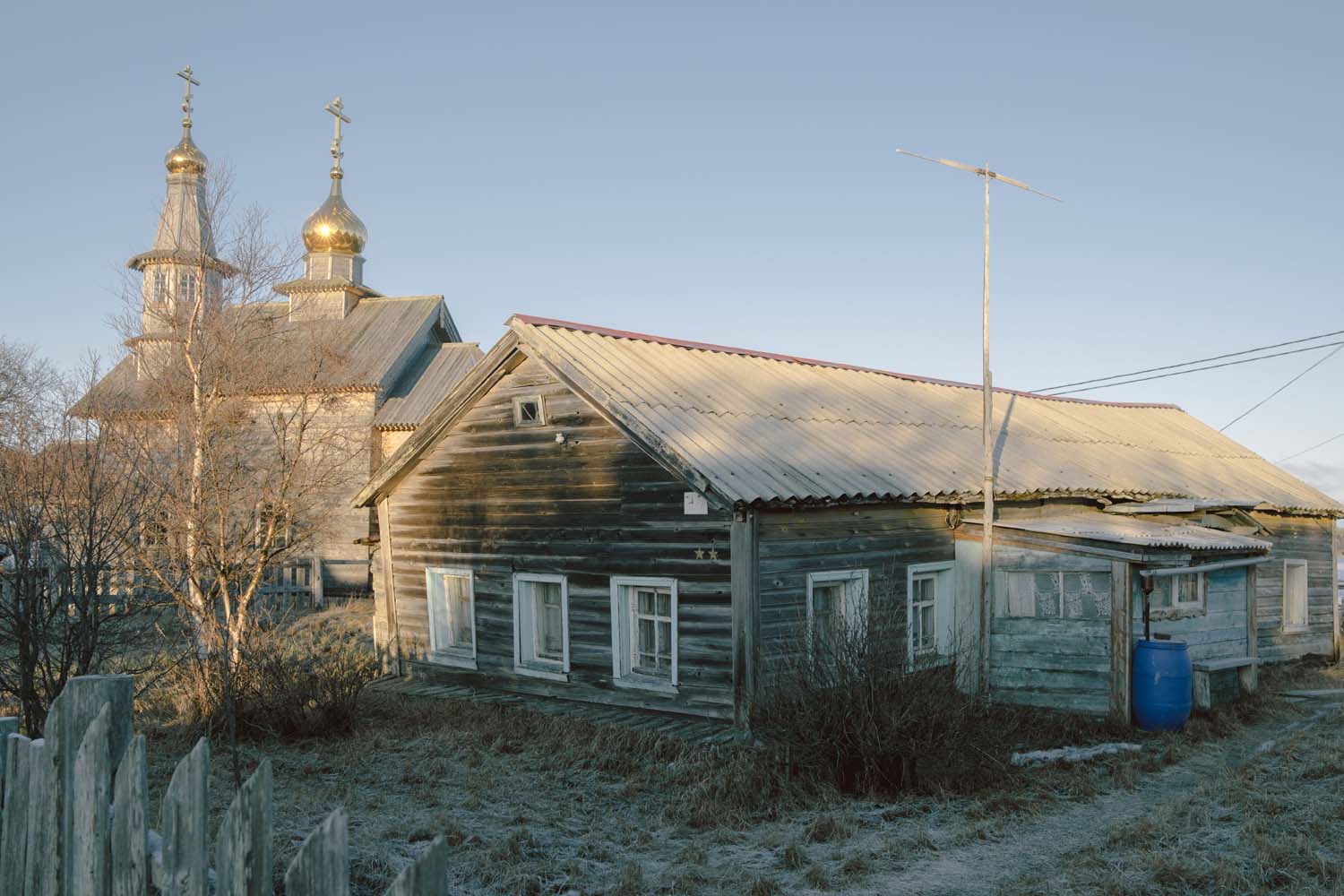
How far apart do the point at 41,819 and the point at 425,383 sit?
93.2 ft

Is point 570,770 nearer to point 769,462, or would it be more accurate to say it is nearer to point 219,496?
point 769,462

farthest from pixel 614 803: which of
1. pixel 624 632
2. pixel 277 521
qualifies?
pixel 277 521

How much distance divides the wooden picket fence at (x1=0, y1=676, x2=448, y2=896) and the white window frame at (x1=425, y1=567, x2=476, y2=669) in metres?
11.0

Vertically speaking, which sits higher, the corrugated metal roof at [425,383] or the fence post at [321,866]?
the corrugated metal roof at [425,383]

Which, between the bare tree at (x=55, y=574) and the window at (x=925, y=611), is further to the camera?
the window at (x=925, y=611)

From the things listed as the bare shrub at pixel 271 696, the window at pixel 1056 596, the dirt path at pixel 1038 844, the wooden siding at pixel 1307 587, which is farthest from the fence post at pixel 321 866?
the wooden siding at pixel 1307 587

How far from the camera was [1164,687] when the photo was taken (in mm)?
12609

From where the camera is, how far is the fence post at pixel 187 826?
3.12 metres

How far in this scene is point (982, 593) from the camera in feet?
45.8

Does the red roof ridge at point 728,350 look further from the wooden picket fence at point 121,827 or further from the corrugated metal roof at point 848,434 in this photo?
the wooden picket fence at point 121,827

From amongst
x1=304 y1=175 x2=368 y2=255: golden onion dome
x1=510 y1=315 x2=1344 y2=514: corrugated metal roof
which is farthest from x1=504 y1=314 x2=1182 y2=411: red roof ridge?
x1=304 y1=175 x2=368 y2=255: golden onion dome

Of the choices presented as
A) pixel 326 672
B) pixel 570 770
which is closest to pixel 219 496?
pixel 326 672

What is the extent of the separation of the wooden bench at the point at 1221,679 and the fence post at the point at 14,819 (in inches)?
530

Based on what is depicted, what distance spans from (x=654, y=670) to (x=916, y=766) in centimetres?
412
